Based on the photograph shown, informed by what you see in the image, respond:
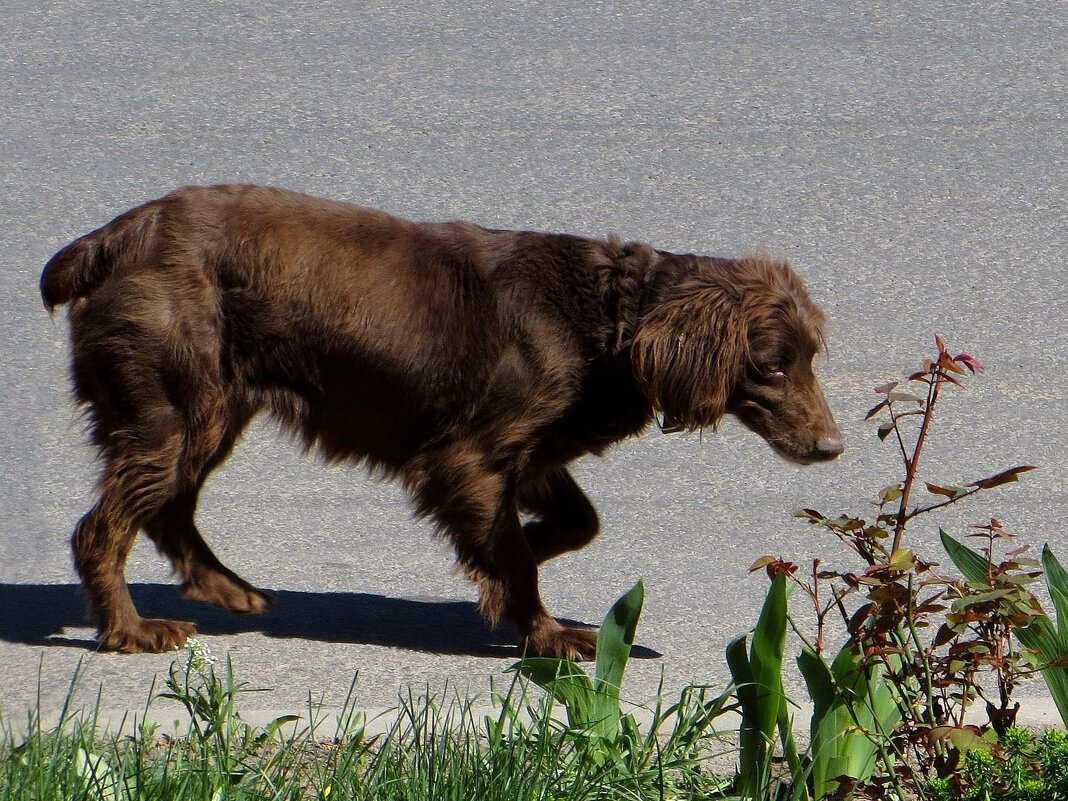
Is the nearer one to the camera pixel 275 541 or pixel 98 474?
pixel 98 474

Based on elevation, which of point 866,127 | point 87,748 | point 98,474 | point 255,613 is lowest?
point 87,748

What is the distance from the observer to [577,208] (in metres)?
7.55

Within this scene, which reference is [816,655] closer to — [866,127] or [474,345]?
[474,345]

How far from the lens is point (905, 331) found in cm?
656

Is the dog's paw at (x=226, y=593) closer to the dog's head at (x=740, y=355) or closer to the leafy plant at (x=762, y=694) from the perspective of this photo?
the dog's head at (x=740, y=355)

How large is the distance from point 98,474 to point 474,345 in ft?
4.02

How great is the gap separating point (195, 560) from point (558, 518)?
1.15m

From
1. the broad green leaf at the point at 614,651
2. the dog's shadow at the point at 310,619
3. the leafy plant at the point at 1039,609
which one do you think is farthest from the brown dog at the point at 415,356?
the leafy plant at the point at 1039,609

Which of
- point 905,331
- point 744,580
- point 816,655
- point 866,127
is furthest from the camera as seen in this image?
point 866,127

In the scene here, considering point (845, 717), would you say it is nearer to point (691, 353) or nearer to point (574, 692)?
point (574, 692)

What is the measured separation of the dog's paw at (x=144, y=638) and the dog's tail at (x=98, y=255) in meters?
0.97

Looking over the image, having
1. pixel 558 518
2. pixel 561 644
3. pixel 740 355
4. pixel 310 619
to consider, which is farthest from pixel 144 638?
pixel 740 355

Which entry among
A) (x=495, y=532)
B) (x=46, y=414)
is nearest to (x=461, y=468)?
(x=495, y=532)

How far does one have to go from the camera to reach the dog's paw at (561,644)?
4.18 metres
